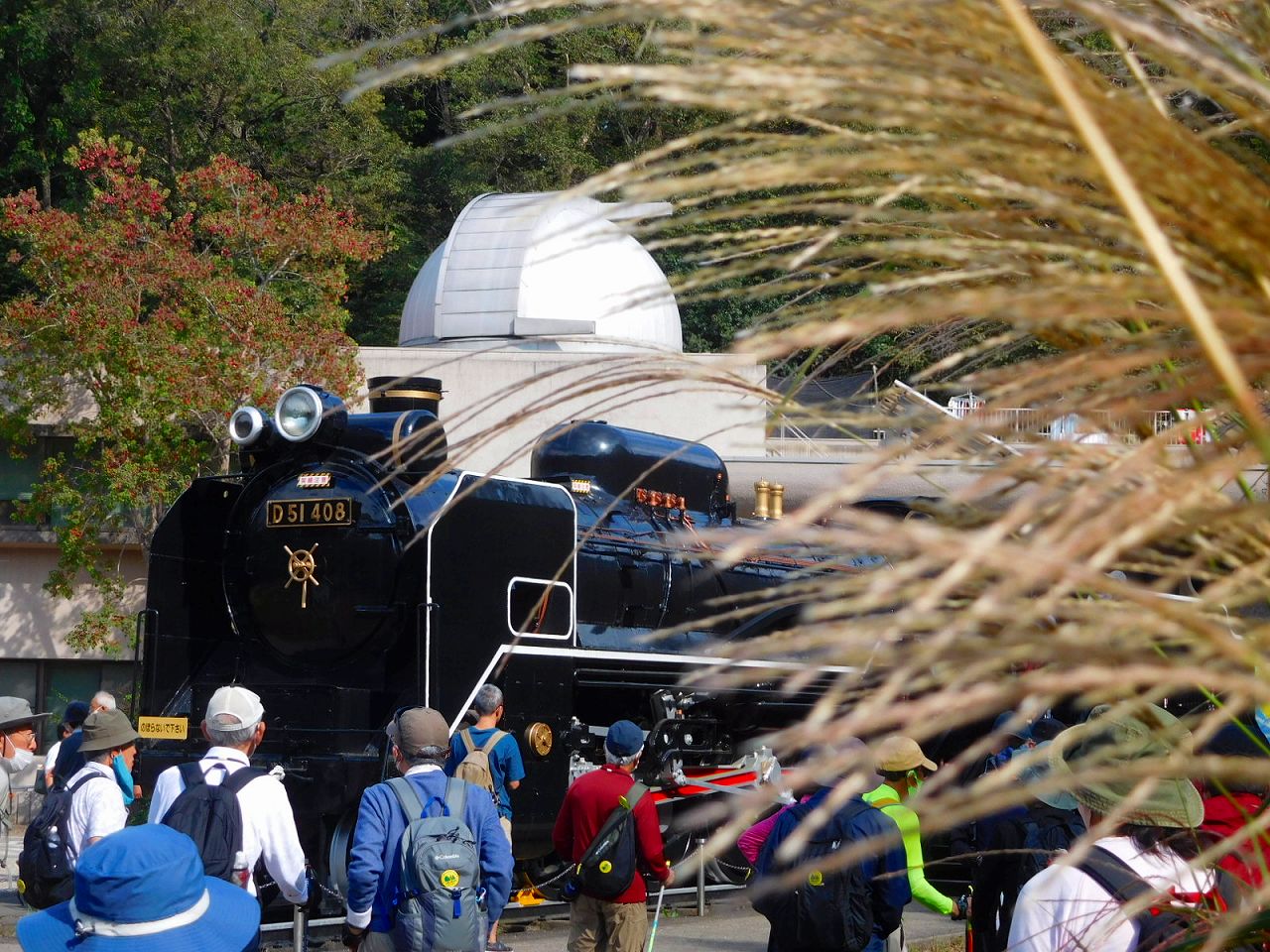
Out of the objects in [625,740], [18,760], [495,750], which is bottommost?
[18,760]

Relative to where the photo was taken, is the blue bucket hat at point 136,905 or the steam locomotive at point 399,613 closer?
the blue bucket hat at point 136,905

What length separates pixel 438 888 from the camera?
16.2 ft

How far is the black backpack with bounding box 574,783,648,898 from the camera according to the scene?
6.47m

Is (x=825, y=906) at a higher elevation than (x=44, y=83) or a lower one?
higher

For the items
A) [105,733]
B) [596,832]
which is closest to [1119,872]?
[596,832]

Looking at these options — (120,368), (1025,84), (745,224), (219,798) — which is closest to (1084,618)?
(1025,84)

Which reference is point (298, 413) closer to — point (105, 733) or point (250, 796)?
point (105, 733)

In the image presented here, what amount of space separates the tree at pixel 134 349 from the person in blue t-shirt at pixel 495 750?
12155 mm

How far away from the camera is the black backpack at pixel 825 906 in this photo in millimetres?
4625

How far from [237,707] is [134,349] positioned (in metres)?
15.6

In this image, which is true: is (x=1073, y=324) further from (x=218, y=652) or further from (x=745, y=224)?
(x=218, y=652)

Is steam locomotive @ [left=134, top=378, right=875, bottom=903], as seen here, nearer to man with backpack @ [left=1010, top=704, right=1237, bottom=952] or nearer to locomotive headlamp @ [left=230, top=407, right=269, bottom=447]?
locomotive headlamp @ [left=230, top=407, right=269, bottom=447]

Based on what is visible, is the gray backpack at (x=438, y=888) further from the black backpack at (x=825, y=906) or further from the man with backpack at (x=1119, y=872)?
the man with backpack at (x=1119, y=872)

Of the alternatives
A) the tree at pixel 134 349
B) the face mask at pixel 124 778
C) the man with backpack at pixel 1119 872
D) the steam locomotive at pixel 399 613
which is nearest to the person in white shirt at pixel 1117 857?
the man with backpack at pixel 1119 872
